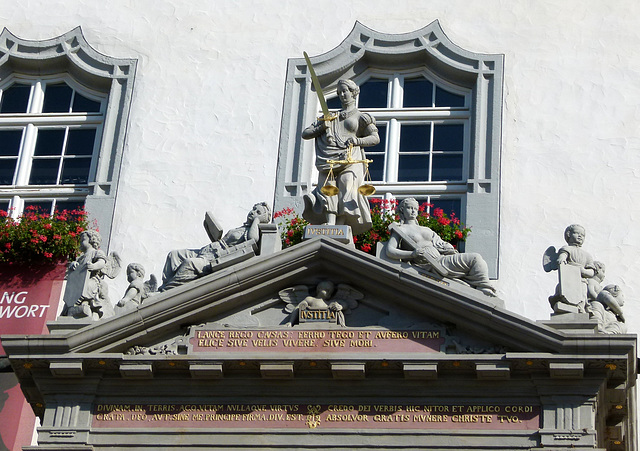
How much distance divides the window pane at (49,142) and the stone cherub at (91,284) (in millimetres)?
4673

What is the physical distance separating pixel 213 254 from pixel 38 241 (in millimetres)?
3622

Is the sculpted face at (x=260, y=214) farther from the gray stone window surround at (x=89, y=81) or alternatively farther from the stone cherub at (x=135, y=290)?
the gray stone window surround at (x=89, y=81)

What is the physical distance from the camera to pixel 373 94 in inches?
932

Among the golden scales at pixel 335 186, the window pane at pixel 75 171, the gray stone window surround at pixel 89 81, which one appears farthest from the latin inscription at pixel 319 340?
the window pane at pixel 75 171

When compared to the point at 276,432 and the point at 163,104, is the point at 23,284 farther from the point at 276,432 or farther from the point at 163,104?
the point at 276,432

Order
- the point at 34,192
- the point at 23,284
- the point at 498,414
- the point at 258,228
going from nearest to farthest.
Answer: the point at 498,414, the point at 258,228, the point at 23,284, the point at 34,192

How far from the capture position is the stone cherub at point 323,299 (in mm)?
18359

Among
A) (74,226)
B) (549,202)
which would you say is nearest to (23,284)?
(74,226)

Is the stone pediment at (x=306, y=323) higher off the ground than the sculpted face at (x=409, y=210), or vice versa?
the sculpted face at (x=409, y=210)

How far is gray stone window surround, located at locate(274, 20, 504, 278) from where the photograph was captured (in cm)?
2183

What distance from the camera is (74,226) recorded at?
21.8 metres

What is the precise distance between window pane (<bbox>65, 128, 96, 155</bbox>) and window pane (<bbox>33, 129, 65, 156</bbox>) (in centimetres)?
13

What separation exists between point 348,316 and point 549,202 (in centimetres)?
447

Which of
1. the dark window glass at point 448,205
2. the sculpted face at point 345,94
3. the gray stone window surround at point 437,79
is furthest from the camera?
the dark window glass at point 448,205
